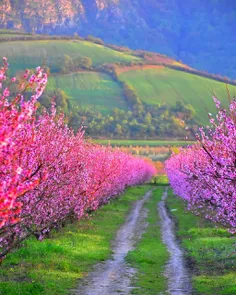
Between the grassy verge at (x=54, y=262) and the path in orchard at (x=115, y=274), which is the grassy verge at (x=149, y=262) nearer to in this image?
the path in orchard at (x=115, y=274)

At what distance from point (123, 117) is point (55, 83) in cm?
2746

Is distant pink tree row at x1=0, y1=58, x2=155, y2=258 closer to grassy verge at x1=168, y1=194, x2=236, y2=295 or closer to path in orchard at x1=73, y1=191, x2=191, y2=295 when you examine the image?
path in orchard at x1=73, y1=191, x2=191, y2=295

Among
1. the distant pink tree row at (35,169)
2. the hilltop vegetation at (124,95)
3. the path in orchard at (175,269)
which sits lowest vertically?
the path in orchard at (175,269)

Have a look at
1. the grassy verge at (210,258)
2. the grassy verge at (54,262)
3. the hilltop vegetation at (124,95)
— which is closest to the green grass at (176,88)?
the hilltop vegetation at (124,95)

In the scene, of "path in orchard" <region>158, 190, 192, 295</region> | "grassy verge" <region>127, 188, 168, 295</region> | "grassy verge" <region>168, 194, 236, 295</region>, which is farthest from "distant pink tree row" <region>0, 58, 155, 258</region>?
"grassy verge" <region>168, 194, 236, 295</region>

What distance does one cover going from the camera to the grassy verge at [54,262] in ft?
64.5

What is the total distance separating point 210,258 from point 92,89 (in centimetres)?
14786

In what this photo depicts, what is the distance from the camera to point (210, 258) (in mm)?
28516

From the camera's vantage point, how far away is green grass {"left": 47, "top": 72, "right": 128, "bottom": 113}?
161625mm

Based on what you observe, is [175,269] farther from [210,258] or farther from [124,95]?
[124,95]

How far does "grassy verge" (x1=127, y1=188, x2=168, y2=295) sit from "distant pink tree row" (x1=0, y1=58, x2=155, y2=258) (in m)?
4.08

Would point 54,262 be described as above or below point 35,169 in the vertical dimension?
below

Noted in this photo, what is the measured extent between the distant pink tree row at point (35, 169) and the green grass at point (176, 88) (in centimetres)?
11982

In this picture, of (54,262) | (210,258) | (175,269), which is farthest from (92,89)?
(54,262)
